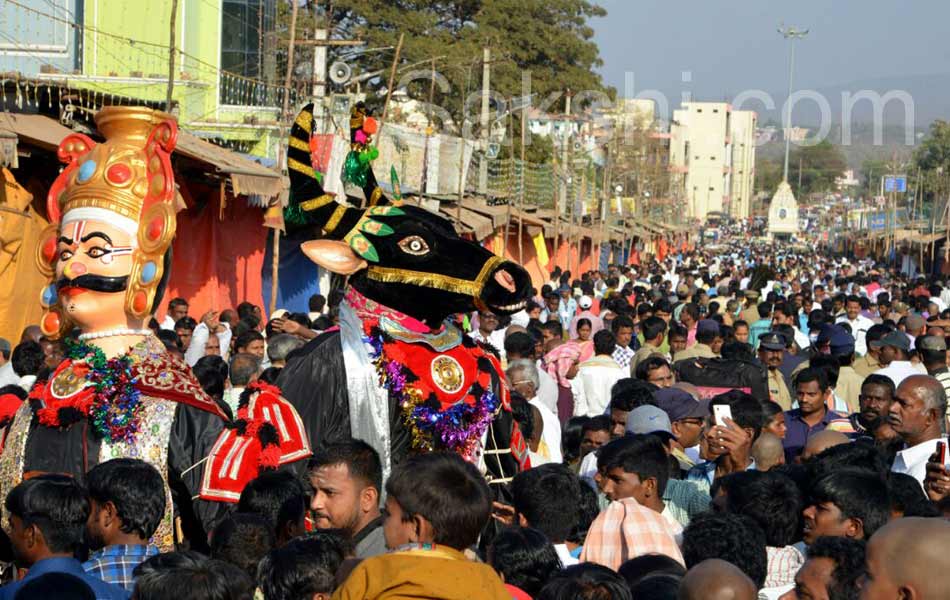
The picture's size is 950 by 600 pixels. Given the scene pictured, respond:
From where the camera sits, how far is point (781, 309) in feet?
54.4

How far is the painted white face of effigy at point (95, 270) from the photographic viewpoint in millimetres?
6387

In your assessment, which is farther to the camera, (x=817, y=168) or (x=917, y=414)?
(x=817, y=168)

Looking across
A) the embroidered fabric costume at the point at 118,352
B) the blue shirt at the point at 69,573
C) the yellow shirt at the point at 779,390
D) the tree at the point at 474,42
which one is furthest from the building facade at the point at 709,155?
the blue shirt at the point at 69,573

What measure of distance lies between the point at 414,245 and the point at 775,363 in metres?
6.46

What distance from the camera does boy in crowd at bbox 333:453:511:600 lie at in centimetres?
379

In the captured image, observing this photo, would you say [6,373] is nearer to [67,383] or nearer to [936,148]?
[67,383]

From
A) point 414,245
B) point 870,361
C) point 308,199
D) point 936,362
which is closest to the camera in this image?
point 414,245

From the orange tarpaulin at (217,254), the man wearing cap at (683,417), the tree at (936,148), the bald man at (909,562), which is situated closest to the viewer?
the bald man at (909,562)

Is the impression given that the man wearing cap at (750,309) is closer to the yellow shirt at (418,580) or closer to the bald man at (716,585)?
the bald man at (716,585)

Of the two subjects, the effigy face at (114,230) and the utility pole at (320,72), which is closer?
the effigy face at (114,230)

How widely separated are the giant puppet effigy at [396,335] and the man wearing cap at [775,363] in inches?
230

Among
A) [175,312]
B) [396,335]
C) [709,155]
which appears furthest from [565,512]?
[709,155]

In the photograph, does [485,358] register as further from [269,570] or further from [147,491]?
[269,570]

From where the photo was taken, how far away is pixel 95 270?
21.0 feet
